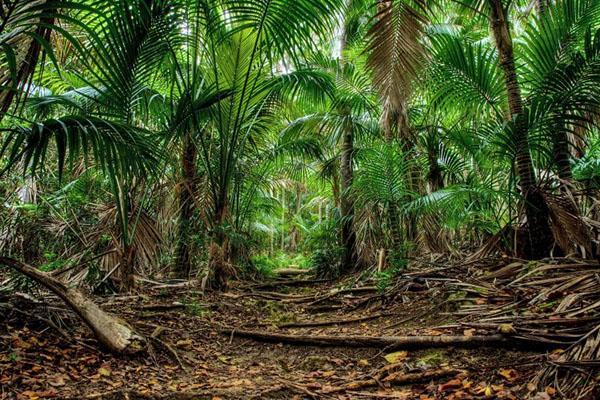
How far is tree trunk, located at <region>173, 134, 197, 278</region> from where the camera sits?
17.0 ft

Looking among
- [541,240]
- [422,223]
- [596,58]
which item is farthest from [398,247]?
[596,58]

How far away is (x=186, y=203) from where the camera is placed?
549 cm

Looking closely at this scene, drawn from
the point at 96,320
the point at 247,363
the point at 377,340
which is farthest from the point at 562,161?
the point at 96,320

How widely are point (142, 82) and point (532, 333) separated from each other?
11.2ft

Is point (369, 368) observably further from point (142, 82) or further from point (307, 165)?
point (307, 165)

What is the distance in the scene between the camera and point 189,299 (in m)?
4.11

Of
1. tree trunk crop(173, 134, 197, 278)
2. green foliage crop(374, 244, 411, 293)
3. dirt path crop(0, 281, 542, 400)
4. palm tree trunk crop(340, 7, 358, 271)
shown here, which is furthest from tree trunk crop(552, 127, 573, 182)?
tree trunk crop(173, 134, 197, 278)

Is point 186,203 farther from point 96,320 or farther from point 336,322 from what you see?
point 96,320

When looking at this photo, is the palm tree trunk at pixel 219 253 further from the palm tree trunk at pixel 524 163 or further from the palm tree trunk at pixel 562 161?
the palm tree trunk at pixel 562 161

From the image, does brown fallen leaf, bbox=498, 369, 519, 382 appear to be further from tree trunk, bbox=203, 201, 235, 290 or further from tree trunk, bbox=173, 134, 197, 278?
tree trunk, bbox=173, 134, 197, 278

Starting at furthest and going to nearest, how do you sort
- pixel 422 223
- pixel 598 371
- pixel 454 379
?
pixel 422 223 < pixel 454 379 < pixel 598 371

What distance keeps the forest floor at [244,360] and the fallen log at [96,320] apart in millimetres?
79

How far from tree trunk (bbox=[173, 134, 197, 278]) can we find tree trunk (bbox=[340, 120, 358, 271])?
9.10ft

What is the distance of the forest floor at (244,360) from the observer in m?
1.99
